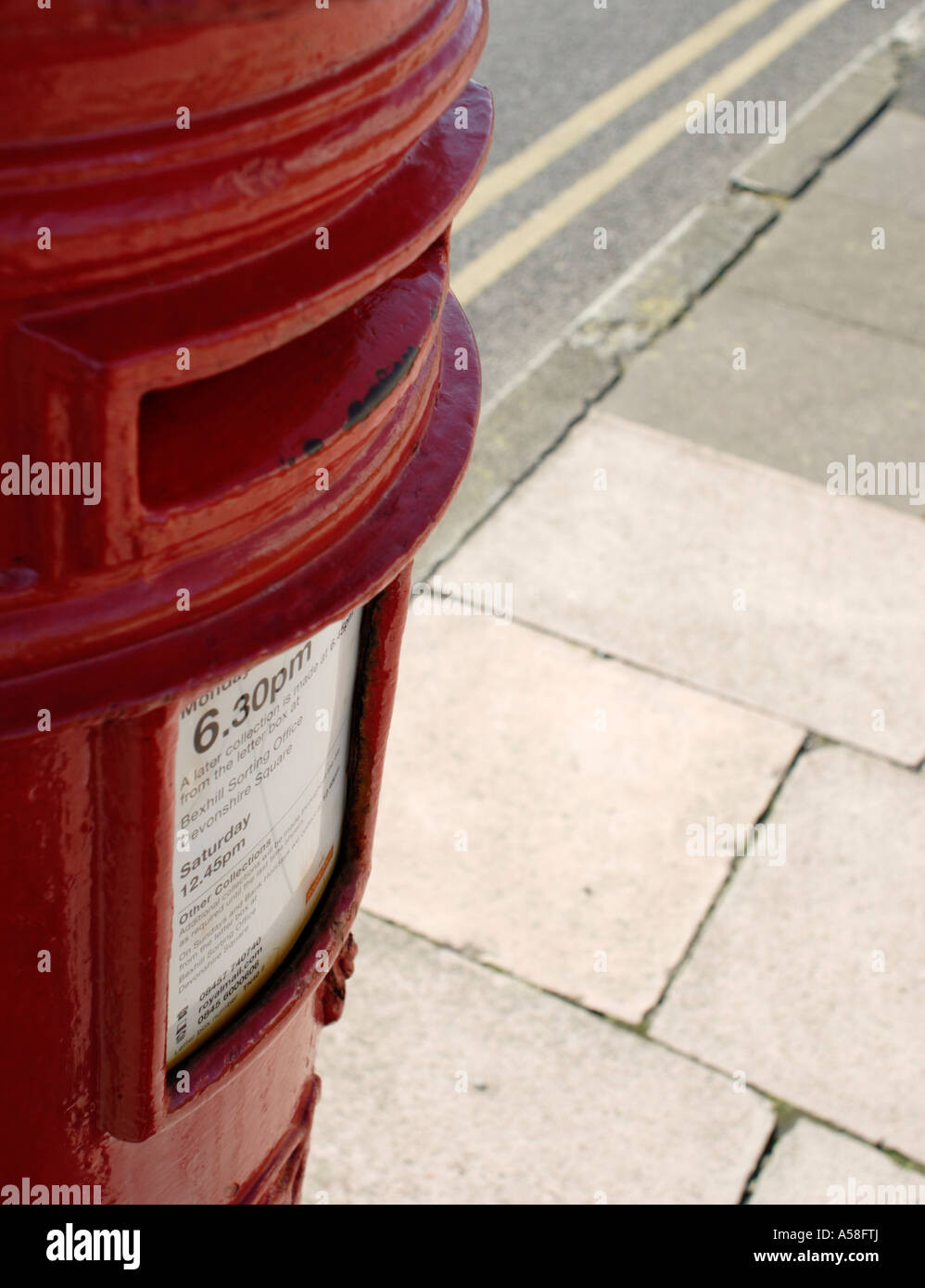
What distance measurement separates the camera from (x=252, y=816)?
148cm

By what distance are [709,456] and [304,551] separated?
12.2 ft

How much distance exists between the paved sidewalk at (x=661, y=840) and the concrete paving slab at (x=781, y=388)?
0.06 feet

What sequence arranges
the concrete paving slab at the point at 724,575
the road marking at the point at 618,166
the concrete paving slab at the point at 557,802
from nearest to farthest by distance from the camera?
the concrete paving slab at the point at 557,802, the concrete paving slab at the point at 724,575, the road marking at the point at 618,166

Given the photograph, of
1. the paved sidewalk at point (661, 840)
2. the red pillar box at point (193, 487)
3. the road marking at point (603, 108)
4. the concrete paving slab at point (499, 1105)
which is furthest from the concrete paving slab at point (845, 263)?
the red pillar box at point (193, 487)

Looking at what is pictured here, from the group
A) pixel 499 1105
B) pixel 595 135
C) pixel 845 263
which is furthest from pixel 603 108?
pixel 499 1105

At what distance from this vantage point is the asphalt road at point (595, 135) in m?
5.64

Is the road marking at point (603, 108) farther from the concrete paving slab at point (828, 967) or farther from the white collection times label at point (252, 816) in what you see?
the white collection times label at point (252, 816)

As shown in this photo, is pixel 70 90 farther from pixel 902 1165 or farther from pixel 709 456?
pixel 709 456

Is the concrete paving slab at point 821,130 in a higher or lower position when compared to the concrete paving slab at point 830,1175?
higher

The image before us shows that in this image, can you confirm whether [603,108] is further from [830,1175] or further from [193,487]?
[193,487]

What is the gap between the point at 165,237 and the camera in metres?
0.89

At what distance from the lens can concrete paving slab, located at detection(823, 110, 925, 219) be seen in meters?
6.40

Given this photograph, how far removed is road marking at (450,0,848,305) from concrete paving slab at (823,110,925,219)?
87cm
